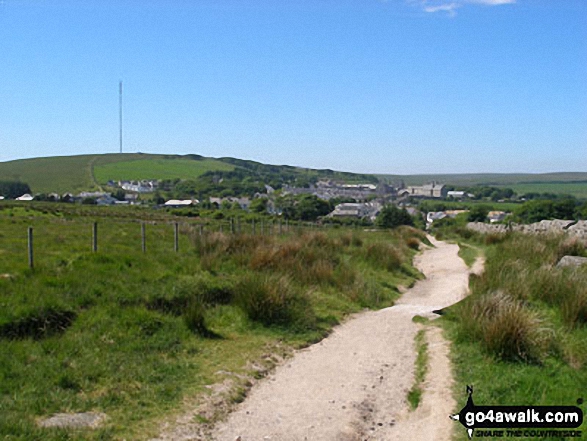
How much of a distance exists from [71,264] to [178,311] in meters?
2.52

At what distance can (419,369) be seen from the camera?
8.16 m

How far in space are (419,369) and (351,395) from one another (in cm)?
139

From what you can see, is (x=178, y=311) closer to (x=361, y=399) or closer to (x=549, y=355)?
(x=361, y=399)

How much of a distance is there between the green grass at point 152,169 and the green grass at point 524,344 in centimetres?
10960

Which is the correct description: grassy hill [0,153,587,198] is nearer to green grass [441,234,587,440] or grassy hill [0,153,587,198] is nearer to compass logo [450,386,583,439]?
green grass [441,234,587,440]

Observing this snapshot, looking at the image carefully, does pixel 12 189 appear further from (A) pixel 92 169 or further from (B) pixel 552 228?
(B) pixel 552 228

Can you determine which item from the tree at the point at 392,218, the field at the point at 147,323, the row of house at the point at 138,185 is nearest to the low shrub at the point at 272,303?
the field at the point at 147,323

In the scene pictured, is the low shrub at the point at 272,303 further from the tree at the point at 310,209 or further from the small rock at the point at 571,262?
the tree at the point at 310,209

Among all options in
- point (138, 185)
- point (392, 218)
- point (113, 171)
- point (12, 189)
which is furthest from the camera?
point (113, 171)

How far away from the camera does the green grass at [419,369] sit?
7078mm

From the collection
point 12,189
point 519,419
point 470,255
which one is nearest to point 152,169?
point 12,189

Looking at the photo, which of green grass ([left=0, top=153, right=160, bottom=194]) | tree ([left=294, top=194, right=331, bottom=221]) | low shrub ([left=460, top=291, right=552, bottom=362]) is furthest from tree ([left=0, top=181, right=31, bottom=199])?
low shrub ([left=460, top=291, right=552, bottom=362])

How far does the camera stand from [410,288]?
17.8 m

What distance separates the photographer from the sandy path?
6105mm
